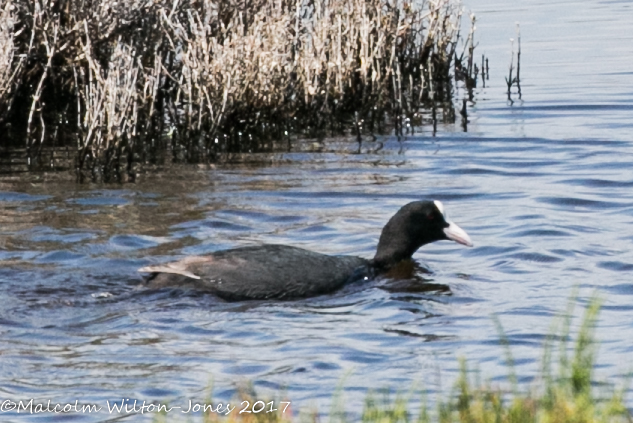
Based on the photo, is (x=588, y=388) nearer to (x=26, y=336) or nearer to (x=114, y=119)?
(x=26, y=336)

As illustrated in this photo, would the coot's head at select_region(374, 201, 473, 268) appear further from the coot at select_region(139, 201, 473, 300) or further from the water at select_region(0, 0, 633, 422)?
the coot at select_region(139, 201, 473, 300)

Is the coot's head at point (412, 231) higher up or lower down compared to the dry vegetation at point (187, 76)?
lower down

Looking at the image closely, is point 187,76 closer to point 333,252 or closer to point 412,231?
point 333,252

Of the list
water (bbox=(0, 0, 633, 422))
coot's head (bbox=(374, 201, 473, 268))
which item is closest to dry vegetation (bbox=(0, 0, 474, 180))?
water (bbox=(0, 0, 633, 422))

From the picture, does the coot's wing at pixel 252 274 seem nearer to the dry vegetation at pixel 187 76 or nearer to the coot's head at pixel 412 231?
the coot's head at pixel 412 231

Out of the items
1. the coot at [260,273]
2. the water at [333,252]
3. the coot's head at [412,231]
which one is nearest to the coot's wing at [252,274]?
the coot at [260,273]

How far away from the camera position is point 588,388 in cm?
379

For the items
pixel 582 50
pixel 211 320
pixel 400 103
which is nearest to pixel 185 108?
pixel 400 103

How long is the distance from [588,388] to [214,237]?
5.35 m

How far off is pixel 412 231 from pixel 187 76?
132 inches

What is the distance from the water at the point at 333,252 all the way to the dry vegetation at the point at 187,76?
0.55m

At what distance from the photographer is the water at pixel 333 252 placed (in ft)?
19.4

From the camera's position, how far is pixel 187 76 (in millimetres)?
10750

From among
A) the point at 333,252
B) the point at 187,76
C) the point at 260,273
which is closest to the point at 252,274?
the point at 260,273
